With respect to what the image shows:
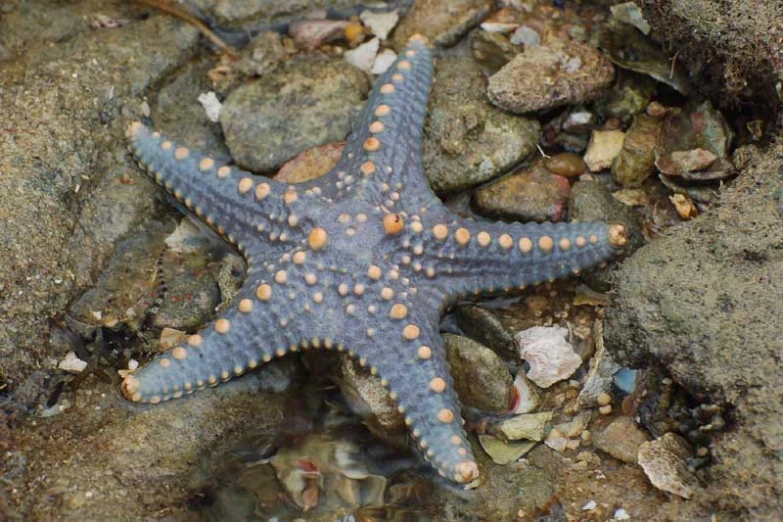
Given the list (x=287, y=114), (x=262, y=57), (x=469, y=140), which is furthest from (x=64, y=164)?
(x=469, y=140)

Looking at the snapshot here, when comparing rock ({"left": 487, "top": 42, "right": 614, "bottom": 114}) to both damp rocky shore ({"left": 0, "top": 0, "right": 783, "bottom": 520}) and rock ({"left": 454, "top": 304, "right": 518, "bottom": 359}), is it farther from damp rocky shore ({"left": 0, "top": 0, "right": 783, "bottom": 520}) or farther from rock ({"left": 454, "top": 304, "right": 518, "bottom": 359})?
rock ({"left": 454, "top": 304, "right": 518, "bottom": 359})

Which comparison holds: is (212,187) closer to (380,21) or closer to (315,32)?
(315,32)

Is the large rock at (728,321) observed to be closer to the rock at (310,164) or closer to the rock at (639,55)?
the rock at (639,55)

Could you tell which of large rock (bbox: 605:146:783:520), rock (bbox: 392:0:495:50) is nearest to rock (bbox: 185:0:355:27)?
rock (bbox: 392:0:495:50)

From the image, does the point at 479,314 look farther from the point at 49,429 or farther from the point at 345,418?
the point at 49,429

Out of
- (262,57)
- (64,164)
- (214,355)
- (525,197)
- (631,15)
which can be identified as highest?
(631,15)

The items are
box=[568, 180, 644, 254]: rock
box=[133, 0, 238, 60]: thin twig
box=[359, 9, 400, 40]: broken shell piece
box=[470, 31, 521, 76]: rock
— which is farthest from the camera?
box=[359, 9, 400, 40]: broken shell piece

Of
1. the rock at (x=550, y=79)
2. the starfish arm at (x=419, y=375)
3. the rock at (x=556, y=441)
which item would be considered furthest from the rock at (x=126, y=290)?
the rock at (x=556, y=441)
